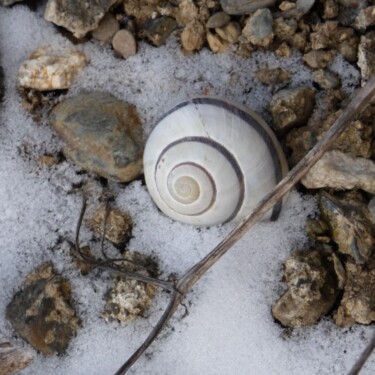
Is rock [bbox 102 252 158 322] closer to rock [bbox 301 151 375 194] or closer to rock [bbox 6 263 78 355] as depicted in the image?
rock [bbox 6 263 78 355]

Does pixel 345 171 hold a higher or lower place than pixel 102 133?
higher

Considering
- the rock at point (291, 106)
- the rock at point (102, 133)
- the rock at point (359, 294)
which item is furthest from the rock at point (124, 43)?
the rock at point (359, 294)

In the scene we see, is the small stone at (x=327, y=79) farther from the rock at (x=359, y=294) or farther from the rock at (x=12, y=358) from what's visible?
the rock at (x=12, y=358)

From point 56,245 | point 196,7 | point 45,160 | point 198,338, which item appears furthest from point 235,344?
point 196,7

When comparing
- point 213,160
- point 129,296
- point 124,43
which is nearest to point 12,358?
point 129,296

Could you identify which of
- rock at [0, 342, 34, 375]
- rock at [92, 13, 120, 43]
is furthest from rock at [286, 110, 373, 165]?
rock at [0, 342, 34, 375]

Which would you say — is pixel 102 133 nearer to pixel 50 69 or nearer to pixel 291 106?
pixel 50 69

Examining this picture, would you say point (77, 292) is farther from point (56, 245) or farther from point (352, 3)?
point (352, 3)
